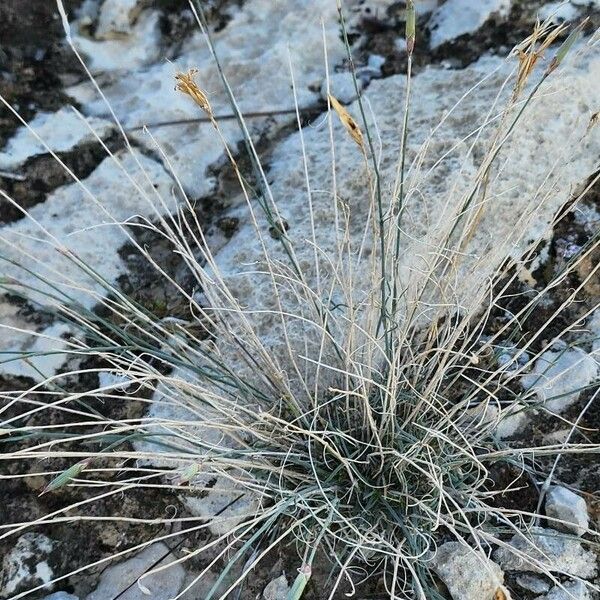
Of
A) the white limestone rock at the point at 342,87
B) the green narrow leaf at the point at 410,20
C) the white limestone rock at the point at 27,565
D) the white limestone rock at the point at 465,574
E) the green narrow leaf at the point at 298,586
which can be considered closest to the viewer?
the green narrow leaf at the point at 298,586

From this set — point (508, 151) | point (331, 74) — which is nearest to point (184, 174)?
point (331, 74)

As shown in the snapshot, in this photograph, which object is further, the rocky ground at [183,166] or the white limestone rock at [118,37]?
the white limestone rock at [118,37]

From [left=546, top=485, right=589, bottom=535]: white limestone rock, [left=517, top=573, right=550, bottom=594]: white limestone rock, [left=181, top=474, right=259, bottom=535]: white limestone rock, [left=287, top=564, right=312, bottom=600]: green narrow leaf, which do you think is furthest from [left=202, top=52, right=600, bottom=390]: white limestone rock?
[left=287, top=564, right=312, bottom=600]: green narrow leaf

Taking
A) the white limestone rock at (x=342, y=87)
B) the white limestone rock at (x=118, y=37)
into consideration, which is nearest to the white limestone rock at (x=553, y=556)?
the white limestone rock at (x=342, y=87)

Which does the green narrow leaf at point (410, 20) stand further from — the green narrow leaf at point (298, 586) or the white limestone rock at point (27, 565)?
the white limestone rock at point (27, 565)

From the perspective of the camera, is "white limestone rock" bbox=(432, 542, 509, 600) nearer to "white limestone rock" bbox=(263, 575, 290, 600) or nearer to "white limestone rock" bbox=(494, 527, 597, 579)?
"white limestone rock" bbox=(494, 527, 597, 579)

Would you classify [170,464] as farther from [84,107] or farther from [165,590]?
[84,107]
